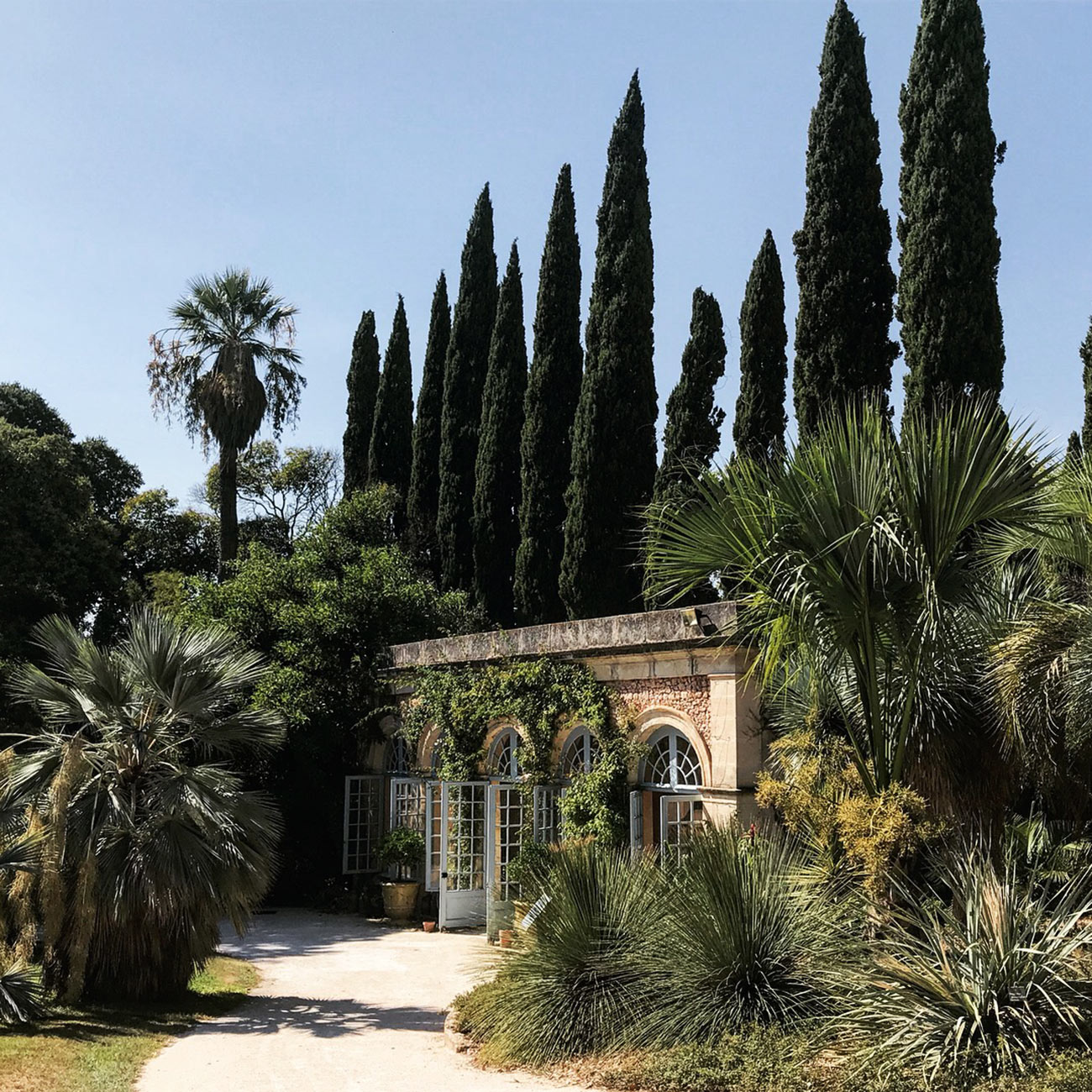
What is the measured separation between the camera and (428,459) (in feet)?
100

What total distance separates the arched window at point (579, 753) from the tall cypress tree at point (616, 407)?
25.5 ft

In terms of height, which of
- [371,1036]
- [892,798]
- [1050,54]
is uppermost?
[1050,54]

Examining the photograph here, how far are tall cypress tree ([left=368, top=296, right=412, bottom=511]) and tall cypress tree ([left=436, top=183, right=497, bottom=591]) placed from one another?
2.79m

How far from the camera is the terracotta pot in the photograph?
16672 mm

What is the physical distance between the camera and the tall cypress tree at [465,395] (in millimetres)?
28219

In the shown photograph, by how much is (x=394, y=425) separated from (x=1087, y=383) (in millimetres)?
18621

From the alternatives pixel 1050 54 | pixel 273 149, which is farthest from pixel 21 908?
pixel 1050 54

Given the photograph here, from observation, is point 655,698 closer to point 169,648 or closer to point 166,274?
point 169,648

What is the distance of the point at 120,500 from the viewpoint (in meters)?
31.4

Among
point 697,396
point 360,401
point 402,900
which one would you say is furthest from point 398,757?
point 360,401

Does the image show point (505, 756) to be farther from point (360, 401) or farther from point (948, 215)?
point (360, 401)

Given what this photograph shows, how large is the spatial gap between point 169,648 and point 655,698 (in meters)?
5.00

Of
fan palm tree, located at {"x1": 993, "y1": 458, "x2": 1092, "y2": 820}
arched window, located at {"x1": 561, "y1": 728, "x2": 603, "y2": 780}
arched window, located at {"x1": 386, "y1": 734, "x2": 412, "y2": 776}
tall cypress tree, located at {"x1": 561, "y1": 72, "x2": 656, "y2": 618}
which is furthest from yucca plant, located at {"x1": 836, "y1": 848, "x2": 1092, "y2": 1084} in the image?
tall cypress tree, located at {"x1": 561, "y1": 72, "x2": 656, "y2": 618}

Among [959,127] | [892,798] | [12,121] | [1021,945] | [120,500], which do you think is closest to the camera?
[1021,945]
